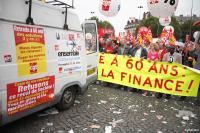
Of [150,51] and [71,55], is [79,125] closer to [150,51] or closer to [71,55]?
[71,55]

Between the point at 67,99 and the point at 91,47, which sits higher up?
the point at 91,47

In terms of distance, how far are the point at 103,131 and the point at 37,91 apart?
67.1 inches

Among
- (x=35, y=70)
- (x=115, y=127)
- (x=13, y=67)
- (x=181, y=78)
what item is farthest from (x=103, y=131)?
(x=181, y=78)

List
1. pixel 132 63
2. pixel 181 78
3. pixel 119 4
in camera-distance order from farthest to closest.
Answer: pixel 119 4 → pixel 132 63 → pixel 181 78

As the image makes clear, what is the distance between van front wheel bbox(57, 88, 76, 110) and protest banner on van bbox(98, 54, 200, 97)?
319 cm

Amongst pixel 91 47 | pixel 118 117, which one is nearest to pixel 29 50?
pixel 118 117

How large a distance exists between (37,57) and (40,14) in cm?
92

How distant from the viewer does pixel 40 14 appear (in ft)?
17.6

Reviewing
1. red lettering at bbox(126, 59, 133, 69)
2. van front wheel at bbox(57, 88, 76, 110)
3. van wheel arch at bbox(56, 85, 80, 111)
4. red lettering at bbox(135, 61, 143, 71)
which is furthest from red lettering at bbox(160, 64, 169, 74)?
van front wheel at bbox(57, 88, 76, 110)

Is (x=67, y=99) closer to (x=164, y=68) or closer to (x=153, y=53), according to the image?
(x=164, y=68)

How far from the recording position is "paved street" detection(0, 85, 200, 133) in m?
5.73

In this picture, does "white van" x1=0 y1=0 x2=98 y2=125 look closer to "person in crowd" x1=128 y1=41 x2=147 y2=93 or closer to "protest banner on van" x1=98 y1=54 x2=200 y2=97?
"protest banner on van" x1=98 y1=54 x2=200 y2=97

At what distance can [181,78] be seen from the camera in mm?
8859

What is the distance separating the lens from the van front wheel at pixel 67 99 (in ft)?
21.9
